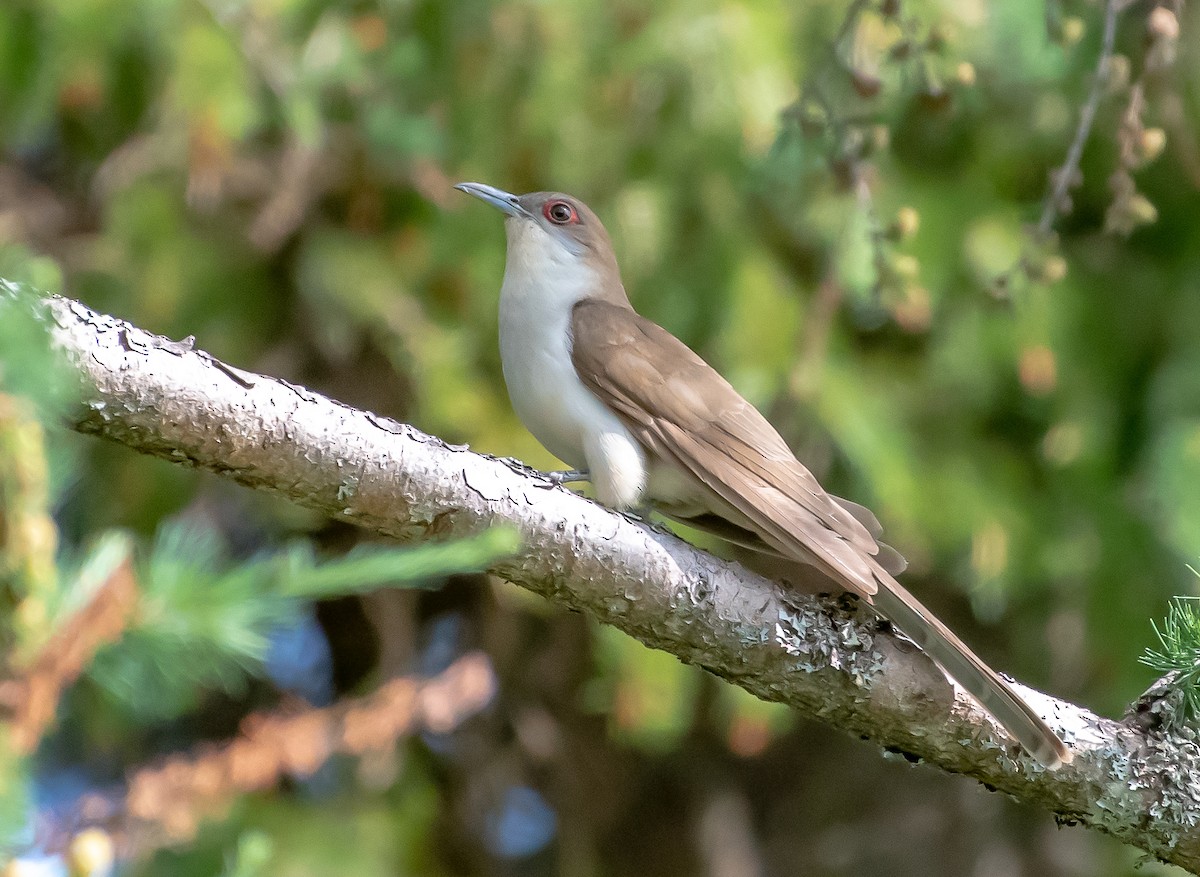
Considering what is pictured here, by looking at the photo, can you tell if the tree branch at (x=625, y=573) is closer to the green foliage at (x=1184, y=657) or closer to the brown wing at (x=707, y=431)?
the green foliage at (x=1184, y=657)

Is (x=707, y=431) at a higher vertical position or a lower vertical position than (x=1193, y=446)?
lower

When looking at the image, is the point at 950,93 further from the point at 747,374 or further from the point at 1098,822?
the point at 1098,822

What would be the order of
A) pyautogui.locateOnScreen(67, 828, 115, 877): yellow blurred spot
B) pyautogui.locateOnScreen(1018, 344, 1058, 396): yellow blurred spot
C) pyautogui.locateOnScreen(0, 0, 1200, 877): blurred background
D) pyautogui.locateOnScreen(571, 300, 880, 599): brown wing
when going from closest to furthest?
pyautogui.locateOnScreen(67, 828, 115, 877): yellow blurred spot < pyautogui.locateOnScreen(571, 300, 880, 599): brown wing < pyautogui.locateOnScreen(0, 0, 1200, 877): blurred background < pyautogui.locateOnScreen(1018, 344, 1058, 396): yellow blurred spot

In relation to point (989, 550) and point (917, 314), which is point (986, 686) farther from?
point (917, 314)

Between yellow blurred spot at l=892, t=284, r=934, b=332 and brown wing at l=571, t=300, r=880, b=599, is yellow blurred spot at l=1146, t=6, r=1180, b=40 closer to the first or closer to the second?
yellow blurred spot at l=892, t=284, r=934, b=332

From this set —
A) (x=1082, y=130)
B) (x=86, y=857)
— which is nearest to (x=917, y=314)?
(x=1082, y=130)

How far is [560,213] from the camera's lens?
4.67 m

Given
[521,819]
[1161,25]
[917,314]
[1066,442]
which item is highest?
[1161,25]

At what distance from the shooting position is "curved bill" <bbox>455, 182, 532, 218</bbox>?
15.3 ft

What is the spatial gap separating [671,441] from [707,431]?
0.11 m

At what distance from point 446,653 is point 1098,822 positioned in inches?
131

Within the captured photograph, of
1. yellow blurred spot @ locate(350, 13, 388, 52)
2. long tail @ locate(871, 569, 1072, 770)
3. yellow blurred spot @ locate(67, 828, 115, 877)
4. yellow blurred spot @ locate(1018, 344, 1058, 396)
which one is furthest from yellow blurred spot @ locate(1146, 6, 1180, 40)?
yellow blurred spot @ locate(350, 13, 388, 52)

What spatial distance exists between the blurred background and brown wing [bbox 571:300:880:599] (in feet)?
2.39

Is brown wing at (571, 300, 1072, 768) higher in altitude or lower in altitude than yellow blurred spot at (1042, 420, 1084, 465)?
lower
